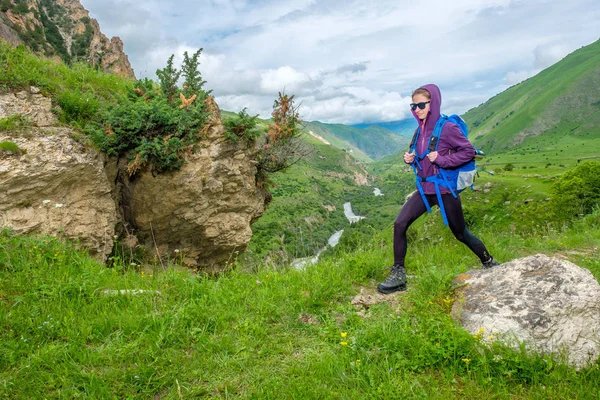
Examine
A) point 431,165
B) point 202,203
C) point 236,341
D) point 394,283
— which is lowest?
point 394,283

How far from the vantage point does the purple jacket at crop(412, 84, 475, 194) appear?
4770mm

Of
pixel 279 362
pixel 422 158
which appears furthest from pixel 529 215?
pixel 279 362

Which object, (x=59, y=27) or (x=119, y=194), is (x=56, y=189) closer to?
(x=119, y=194)

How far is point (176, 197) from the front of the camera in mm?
10000

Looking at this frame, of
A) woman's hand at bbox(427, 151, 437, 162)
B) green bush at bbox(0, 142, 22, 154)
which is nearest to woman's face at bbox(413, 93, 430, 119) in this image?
woman's hand at bbox(427, 151, 437, 162)

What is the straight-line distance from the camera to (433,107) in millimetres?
4980

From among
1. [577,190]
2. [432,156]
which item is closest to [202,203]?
[432,156]

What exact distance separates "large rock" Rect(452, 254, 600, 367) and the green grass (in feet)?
0.66

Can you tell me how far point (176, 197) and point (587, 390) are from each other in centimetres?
958

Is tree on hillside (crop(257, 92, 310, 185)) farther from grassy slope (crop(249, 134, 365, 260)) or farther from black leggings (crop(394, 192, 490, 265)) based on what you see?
grassy slope (crop(249, 134, 365, 260))

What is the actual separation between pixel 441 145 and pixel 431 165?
32 cm

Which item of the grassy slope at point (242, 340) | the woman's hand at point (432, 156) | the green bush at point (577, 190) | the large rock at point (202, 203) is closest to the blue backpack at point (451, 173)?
the woman's hand at point (432, 156)

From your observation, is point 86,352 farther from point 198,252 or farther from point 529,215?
point 529,215

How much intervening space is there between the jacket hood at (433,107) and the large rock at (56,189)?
246 inches
